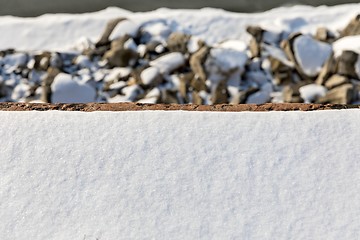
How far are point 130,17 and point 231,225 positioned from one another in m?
6.65

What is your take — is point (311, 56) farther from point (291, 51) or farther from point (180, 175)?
point (180, 175)

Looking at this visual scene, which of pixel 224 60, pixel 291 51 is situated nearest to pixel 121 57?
pixel 224 60

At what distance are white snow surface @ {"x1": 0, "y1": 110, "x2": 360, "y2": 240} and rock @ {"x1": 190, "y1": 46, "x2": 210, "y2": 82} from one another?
4.69 m

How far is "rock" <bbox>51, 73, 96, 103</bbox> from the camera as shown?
723cm

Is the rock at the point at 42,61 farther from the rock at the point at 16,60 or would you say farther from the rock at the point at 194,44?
the rock at the point at 194,44

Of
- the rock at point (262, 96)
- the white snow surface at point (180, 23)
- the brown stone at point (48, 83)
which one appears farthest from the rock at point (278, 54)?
the brown stone at point (48, 83)

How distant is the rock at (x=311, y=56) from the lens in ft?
24.5

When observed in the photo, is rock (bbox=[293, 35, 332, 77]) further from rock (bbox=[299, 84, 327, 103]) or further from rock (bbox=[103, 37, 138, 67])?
rock (bbox=[103, 37, 138, 67])

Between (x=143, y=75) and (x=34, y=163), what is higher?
(x=34, y=163)

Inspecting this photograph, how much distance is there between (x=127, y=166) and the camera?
2.71 meters

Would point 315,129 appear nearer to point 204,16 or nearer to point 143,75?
point 143,75

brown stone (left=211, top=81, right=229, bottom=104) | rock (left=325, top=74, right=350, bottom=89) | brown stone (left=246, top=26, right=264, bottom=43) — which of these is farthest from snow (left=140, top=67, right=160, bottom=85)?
rock (left=325, top=74, right=350, bottom=89)

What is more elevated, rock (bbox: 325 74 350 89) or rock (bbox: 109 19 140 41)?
rock (bbox: 109 19 140 41)

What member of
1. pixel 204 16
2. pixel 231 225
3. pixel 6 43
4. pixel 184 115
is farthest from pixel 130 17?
pixel 231 225
